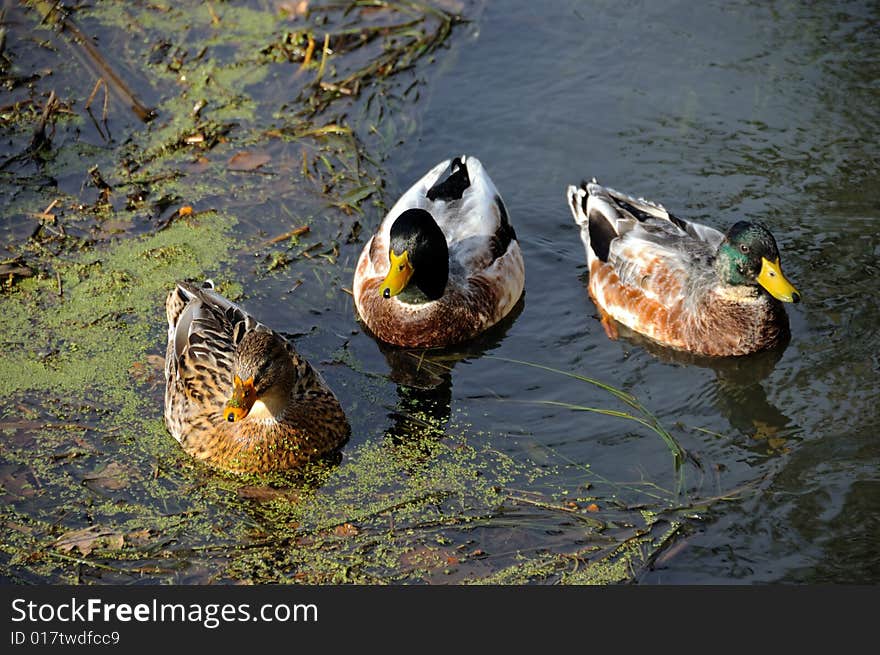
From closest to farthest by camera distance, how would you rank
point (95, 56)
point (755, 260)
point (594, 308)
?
point (755, 260) < point (594, 308) < point (95, 56)

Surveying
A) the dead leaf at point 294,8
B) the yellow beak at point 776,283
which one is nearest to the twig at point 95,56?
the dead leaf at point 294,8

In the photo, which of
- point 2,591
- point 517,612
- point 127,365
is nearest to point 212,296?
point 127,365

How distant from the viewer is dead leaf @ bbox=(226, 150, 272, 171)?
33.9 ft

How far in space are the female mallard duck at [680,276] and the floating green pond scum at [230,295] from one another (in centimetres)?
107

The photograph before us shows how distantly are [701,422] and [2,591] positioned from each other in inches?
162

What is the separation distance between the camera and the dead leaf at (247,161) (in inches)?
407

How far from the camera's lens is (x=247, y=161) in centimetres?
1039

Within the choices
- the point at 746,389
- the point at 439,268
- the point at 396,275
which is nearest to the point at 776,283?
the point at 746,389

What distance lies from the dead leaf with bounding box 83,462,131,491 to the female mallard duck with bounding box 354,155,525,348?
6.95ft

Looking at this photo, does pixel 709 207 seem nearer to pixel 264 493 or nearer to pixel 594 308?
pixel 594 308

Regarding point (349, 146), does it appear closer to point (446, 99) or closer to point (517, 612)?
point (446, 99)

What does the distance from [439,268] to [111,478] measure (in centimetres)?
267

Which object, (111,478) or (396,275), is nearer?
(111,478)

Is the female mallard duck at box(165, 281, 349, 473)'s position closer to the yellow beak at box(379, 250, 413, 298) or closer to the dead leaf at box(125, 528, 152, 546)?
the dead leaf at box(125, 528, 152, 546)
